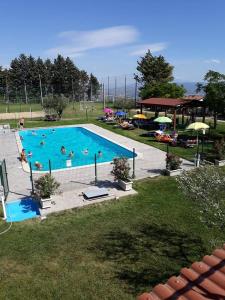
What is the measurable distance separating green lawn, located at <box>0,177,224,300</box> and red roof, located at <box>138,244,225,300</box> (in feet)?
8.63

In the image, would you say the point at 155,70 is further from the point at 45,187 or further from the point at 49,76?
the point at 45,187

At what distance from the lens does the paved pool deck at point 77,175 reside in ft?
47.0

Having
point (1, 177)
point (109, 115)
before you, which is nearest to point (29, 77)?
point (109, 115)

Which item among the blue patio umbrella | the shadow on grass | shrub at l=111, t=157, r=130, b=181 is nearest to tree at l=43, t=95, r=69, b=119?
the blue patio umbrella

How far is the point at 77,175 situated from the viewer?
58.3ft

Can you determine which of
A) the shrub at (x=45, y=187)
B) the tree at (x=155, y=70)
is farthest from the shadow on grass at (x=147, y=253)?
the tree at (x=155, y=70)

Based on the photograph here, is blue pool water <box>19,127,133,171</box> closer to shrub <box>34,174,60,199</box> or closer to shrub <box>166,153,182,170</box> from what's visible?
shrub <box>166,153,182,170</box>

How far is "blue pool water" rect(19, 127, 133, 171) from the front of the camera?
78.6 ft

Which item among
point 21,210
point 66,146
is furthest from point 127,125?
point 21,210

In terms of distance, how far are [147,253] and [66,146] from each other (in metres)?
20.7

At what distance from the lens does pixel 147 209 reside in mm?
13062

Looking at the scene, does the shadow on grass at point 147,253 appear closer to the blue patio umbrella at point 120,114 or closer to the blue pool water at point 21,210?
the blue pool water at point 21,210

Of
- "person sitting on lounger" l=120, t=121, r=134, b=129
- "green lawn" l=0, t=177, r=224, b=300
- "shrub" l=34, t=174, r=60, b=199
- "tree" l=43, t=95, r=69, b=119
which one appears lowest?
"green lawn" l=0, t=177, r=224, b=300

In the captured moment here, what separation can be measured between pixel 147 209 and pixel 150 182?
3418 mm
